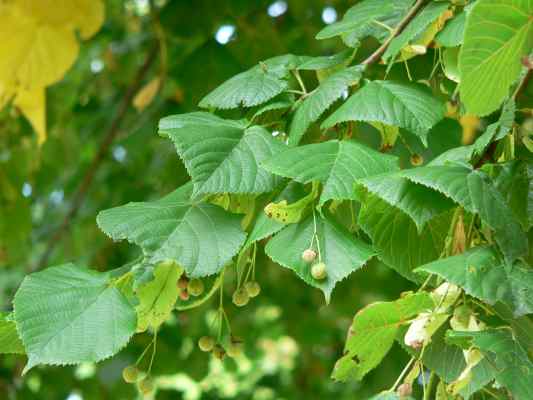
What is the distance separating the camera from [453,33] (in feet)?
3.42

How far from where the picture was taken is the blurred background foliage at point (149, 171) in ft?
6.88

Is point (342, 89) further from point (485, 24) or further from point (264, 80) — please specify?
point (485, 24)

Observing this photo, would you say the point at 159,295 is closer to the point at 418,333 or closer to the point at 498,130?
the point at 418,333

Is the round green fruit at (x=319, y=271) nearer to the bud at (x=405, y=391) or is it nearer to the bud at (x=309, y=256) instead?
the bud at (x=309, y=256)

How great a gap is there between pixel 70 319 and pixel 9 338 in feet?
0.30

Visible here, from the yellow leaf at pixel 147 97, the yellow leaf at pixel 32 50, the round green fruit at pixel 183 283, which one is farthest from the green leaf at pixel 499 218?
the yellow leaf at pixel 147 97

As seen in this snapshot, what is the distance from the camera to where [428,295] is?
89 centimetres

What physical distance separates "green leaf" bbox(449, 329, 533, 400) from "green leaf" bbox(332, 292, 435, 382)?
0.08m

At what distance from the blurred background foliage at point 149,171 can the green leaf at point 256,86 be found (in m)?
0.79

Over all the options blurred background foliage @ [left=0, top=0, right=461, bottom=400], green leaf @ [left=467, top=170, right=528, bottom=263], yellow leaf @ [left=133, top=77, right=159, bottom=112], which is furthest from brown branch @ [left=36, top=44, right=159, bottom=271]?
green leaf @ [left=467, top=170, right=528, bottom=263]

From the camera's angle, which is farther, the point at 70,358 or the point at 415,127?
the point at 415,127

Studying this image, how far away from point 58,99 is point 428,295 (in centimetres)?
175

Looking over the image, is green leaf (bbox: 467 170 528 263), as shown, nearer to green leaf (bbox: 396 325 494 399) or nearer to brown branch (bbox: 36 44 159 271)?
green leaf (bbox: 396 325 494 399)

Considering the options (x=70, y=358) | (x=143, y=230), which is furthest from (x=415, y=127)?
(x=70, y=358)
